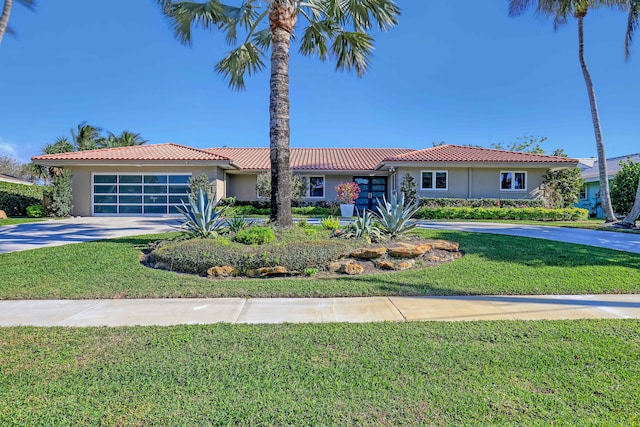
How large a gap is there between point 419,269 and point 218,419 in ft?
19.0

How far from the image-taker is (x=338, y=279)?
6887 millimetres

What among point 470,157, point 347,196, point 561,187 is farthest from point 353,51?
point 561,187

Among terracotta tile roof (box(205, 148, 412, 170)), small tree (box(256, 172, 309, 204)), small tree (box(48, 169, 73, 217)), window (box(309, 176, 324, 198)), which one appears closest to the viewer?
small tree (box(48, 169, 73, 217))

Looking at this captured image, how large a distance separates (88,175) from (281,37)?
56.6 ft

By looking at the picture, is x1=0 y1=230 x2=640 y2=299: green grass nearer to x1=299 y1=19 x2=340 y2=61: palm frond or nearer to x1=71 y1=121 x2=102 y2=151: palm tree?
x1=299 y1=19 x2=340 y2=61: palm frond

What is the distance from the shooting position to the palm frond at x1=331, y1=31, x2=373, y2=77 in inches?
424

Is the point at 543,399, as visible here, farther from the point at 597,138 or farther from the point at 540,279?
the point at 597,138

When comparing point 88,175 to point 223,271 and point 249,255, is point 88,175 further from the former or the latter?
point 249,255

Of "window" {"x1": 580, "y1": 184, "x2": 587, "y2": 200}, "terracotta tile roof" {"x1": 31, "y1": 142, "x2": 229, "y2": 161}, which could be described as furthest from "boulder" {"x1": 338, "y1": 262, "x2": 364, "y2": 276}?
"window" {"x1": 580, "y1": 184, "x2": 587, "y2": 200}

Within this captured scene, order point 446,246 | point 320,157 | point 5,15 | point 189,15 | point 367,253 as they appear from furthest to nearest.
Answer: point 320,157 < point 189,15 < point 446,246 < point 5,15 < point 367,253

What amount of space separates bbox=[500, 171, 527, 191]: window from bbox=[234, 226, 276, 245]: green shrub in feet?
61.4

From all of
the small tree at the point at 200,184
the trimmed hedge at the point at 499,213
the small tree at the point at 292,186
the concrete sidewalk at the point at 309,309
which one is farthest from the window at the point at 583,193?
the small tree at the point at 200,184

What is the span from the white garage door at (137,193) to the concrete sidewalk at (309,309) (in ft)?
53.7

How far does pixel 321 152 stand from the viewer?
29.0 meters
